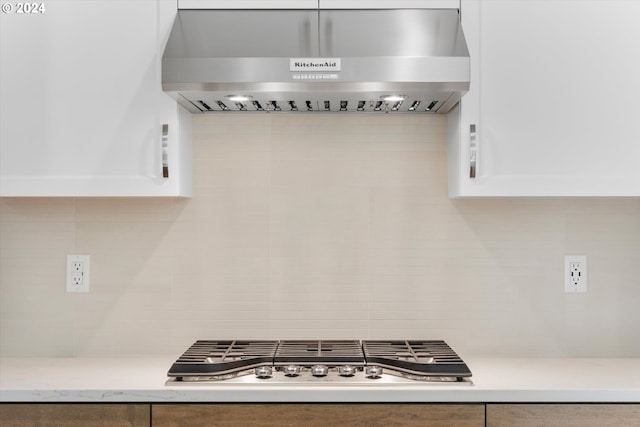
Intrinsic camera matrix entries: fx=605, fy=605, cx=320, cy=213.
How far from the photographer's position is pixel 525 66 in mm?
1804

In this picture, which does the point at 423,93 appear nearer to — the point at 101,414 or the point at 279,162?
the point at 279,162

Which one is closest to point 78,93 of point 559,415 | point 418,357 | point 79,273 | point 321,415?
point 79,273

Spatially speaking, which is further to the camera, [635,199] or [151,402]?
[635,199]

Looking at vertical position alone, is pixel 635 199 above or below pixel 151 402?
above

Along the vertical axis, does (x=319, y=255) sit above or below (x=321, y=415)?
above

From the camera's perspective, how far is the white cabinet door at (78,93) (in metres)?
1.82

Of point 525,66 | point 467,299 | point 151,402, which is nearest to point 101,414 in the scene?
point 151,402

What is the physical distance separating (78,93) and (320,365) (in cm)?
108

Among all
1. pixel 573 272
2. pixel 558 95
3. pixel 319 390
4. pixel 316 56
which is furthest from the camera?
pixel 573 272

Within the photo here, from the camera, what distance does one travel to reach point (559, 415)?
1.59 metres

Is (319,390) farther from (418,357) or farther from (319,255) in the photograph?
(319,255)

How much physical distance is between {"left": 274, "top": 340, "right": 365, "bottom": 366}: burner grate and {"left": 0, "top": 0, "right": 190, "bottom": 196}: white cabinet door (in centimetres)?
68

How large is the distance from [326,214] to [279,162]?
25 cm

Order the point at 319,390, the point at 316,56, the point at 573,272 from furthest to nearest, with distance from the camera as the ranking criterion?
the point at 573,272 < the point at 316,56 < the point at 319,390
